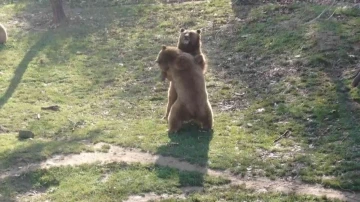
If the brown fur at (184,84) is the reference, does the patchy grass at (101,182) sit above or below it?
below

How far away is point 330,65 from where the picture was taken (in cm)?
1456

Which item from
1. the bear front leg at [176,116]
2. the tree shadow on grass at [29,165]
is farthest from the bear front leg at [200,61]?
the tree shadow on grass at [29,165]

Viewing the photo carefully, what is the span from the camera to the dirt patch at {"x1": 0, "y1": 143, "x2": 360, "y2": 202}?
9280mm

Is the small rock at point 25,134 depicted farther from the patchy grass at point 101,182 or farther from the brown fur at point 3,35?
the brown fur at point 3,35

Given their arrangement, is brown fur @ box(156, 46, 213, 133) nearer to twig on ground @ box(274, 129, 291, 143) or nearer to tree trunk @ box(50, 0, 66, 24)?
twig on ground @ box(274, 129, 291, 143)

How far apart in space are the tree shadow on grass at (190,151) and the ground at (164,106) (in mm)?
33

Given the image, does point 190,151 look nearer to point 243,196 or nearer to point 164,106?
point 243,196

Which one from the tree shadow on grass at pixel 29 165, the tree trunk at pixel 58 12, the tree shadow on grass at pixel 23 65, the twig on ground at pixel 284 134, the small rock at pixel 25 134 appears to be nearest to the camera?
the tree shadow on grass at pixel 29 165

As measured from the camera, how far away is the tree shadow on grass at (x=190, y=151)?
A: 984cm

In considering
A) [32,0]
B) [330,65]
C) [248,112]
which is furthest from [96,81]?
[32,0]

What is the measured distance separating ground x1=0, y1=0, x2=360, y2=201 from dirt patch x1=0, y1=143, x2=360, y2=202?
1.2 inches

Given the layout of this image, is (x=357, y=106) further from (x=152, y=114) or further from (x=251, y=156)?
(x=152, y=114)

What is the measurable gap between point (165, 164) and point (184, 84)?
5.39 feet

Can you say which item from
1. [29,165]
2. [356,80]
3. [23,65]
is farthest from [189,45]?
[23,65]
